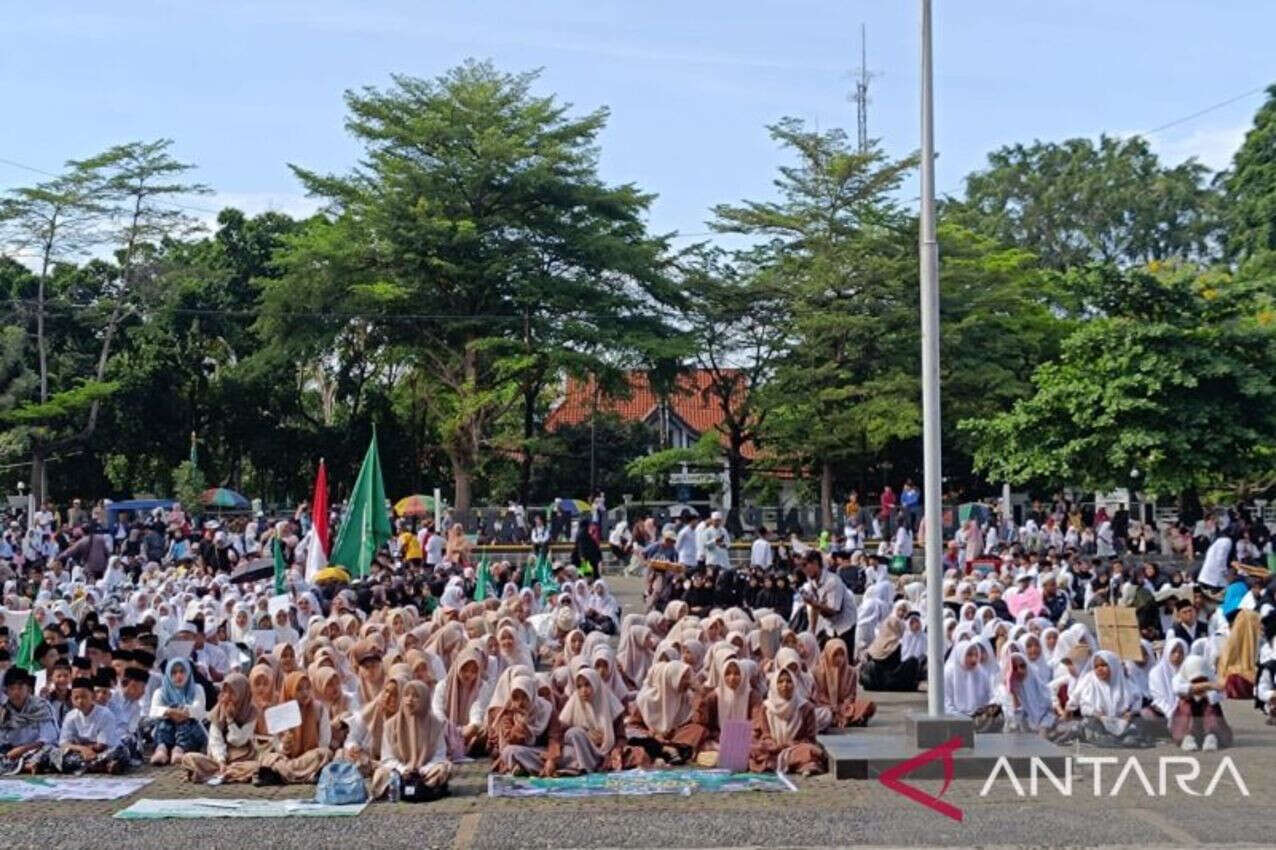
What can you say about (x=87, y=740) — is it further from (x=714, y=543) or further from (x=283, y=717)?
(x=714, y=543)

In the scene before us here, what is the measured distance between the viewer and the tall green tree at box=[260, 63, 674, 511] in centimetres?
3716

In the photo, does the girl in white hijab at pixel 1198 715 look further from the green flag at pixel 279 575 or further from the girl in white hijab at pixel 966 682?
the green flag at pixel 279 575

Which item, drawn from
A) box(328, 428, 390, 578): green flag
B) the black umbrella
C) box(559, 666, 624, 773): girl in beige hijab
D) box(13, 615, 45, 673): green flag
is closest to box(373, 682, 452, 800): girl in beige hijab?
box(559, 666, 624, 773): girl in beige hijab

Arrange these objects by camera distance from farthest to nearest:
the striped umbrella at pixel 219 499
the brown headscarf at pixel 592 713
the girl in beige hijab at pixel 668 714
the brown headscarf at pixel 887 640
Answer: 1. the striped umbrella at pixel 219 499
2. the brown headscarf at pixel 887 640
3. the girl in beige hijab at pixel 668 714
4. the brown headscarf at pixel 592 713

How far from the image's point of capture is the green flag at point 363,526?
861 inches

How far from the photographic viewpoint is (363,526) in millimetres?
21953

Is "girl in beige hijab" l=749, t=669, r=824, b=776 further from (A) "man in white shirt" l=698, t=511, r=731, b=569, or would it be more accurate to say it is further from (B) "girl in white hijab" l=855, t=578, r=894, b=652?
(A) "man in white shirt" l=698, t=511, r=731, b=569

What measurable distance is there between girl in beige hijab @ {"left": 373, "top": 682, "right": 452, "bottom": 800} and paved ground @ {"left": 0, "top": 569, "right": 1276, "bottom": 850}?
1.22 feet

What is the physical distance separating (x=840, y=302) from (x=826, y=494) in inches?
193

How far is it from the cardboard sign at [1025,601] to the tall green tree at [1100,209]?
141 ft

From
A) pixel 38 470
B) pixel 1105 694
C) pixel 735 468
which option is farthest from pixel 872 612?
pixel 38 470

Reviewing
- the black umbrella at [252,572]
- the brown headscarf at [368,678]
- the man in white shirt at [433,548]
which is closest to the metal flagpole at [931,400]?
the brown headscarf at [368,678]

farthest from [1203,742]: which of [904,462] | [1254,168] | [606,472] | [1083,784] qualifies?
[1254,168]

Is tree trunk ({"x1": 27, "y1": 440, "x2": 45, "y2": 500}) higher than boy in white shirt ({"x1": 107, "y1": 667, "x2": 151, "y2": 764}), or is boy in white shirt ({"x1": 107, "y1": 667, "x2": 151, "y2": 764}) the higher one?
tree trunk ({"x1": 27, "y1": 440, "x2": 45, "y2": 500})
